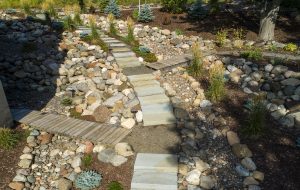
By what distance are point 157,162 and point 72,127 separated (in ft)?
7.57

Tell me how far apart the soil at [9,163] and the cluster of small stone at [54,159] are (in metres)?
0.09

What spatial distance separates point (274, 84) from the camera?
8289 millimetres

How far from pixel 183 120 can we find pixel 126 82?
248 centimetres

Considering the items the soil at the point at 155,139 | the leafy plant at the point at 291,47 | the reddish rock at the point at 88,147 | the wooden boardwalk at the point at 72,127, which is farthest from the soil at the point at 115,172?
the leafy plant at the point at 291,47

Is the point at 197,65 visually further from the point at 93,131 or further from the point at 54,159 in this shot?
the point at 54,159

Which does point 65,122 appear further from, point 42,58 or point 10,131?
point 42,58

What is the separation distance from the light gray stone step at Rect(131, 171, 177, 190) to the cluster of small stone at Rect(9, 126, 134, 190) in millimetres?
550

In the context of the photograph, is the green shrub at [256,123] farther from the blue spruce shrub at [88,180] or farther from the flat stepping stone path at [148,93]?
the blue spruce shrub at [88,180]

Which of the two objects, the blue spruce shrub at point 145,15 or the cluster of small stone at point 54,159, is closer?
the cluster of small stone at point 54,159

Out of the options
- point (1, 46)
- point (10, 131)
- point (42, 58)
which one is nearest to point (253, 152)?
point (10, 131)

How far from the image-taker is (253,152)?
629cm

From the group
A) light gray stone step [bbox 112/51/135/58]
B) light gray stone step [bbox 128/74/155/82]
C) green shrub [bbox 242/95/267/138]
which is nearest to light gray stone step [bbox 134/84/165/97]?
light gray stone step [bbox 128/74/155/82]

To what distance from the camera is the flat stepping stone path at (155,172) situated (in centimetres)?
559

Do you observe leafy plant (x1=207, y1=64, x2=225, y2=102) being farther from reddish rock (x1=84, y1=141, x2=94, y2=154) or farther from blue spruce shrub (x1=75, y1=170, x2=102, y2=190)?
blue spruce shrub (x1=75, y1=170, x2=102, y2=190)
